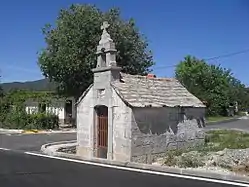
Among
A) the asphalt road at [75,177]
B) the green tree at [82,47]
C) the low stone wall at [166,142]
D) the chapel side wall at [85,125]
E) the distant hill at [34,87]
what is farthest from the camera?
the distant hill at [34,87]

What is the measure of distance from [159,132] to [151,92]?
1762mm

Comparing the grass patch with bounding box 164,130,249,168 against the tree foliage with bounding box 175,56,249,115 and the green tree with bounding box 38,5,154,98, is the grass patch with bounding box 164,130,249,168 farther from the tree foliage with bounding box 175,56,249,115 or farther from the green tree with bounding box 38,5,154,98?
the tree foliage with bounding box 175,56,249,115

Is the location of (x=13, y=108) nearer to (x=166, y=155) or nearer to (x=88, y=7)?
(x=88, y=7)

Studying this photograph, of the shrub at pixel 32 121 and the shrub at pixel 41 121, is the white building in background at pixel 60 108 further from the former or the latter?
the shrub at pixel 41 121

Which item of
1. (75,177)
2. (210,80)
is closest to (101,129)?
(75,177)

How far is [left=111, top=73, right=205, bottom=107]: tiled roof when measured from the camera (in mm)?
15383

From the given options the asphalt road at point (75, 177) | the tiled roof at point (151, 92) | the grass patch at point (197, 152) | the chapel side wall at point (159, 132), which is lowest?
the asphalt road at point (75, 177)

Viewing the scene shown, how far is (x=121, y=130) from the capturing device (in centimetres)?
1519

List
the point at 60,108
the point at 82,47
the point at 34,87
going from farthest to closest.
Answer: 1. the point at 34,87
2. the point at 60,108
3. the point at 82,47

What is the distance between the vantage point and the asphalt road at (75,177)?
9.88 meters

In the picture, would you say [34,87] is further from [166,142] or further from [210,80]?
[166,142]

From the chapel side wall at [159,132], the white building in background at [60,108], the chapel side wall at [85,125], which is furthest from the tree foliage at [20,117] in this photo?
the chapel side wall at [159,132]

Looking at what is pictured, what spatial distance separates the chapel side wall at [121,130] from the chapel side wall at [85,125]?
1.60 m

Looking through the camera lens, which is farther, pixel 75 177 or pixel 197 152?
pixel 197 152
